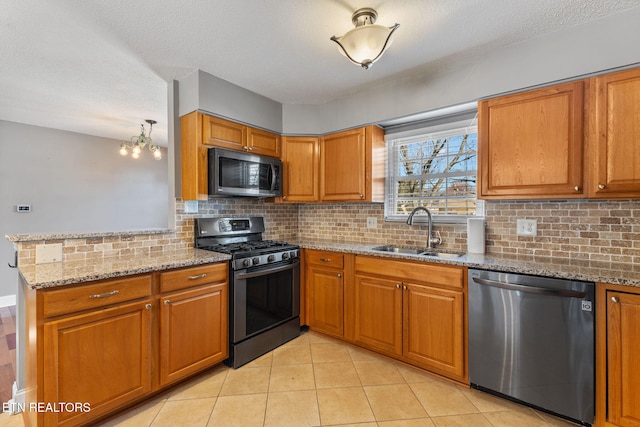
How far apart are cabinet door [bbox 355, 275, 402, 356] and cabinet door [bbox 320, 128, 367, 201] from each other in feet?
2.82

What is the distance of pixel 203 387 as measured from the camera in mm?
2010

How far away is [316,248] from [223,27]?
1.85m

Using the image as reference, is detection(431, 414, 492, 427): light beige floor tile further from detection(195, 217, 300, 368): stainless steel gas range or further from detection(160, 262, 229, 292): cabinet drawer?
detection(160, 262, 229, 292): cabinet drawer

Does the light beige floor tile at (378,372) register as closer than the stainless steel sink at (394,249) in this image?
Yes

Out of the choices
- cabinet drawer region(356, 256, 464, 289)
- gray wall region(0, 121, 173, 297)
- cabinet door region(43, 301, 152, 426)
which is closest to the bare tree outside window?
cabinet drawer region(356, 256, 464, 289)

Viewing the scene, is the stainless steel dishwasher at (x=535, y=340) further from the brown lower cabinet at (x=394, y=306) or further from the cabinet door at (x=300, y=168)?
the cabinet door at (x=300, y=168)

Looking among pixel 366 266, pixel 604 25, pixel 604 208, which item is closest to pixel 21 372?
pixel 366 266

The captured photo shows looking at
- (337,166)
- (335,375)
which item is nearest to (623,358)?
(335,375)

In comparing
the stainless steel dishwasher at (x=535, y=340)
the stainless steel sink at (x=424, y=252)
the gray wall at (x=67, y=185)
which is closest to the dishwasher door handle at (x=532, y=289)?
the stainless steel dishwasher at (x=535, y=340)

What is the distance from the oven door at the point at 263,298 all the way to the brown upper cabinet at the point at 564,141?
178 cm

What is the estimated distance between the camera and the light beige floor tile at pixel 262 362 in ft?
7.52

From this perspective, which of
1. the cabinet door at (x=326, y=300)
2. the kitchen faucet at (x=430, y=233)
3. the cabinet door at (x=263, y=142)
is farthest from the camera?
the cabinet door at (x=263, y=142)

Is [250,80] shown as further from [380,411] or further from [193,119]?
[380,411]

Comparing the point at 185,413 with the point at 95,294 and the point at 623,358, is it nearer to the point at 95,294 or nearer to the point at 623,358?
the point at 95,294
